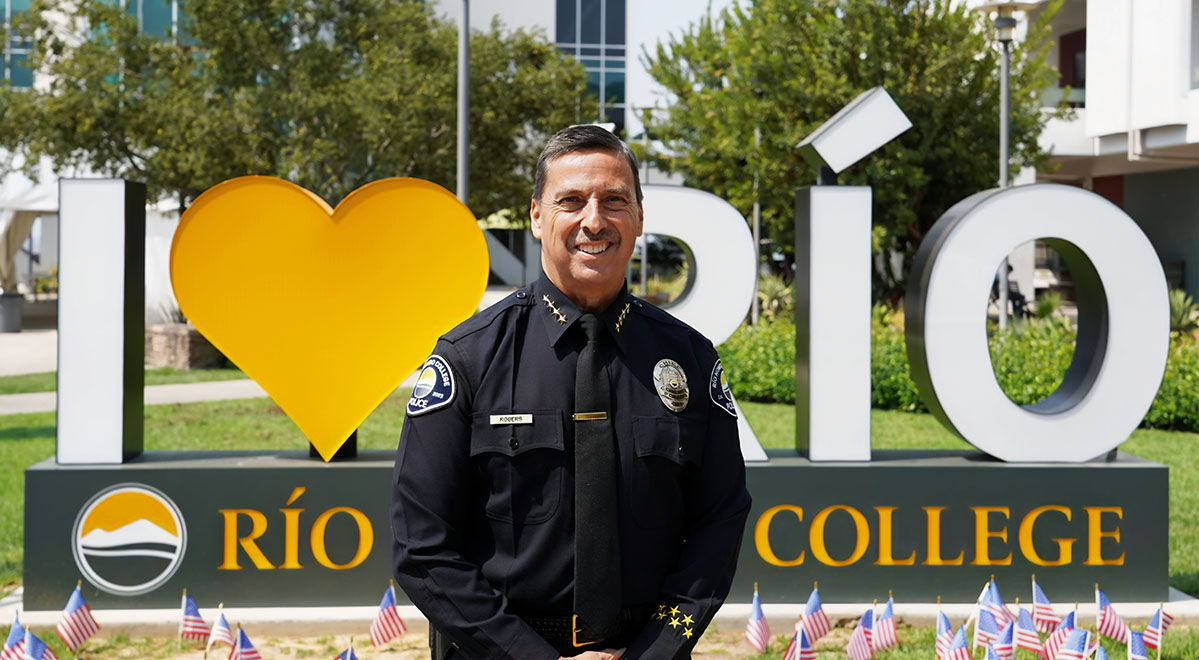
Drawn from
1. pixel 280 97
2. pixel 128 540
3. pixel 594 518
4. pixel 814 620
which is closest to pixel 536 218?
pixel 594 518

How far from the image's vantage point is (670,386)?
9.33 feet

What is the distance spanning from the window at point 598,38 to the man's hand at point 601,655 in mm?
43781

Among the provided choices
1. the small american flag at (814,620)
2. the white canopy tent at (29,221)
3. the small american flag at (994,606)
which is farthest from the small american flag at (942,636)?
the white canopy tent at (29,221)

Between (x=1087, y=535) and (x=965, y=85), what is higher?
(x=965, y=85)

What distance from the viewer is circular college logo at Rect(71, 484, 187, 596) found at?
659 centimetres

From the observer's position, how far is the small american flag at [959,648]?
5.15 metres

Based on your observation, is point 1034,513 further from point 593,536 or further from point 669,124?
point 669,124

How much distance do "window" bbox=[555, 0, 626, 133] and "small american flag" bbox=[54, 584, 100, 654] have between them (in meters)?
41.0

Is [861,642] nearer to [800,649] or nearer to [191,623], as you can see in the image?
[800,649]

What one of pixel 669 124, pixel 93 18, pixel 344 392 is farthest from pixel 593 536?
pixel 669 124

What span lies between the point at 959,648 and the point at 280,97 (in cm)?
1916

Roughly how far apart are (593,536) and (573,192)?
745 millimetres

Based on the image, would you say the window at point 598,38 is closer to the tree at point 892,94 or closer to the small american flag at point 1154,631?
the tree at point 892,94

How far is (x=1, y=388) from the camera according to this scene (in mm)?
18812
